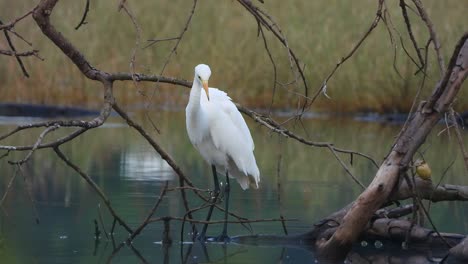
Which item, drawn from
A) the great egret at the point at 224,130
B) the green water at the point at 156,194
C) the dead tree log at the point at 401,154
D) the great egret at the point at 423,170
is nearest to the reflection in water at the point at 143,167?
the green water at the point at 156,194

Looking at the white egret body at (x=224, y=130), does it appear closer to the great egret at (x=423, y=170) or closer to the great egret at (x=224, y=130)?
the great egret at (x=224, y=130)

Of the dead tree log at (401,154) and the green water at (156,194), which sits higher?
the dead tree log at (401,154)

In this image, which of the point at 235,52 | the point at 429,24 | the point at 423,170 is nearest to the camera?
the point at 429,24

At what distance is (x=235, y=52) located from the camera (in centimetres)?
1521

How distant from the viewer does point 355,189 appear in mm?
8188

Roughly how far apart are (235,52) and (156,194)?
308 inches

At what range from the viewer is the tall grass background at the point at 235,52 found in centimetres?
1459

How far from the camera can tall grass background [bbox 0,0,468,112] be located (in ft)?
47.9

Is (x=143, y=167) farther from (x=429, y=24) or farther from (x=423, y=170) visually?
(x=429, y=24)

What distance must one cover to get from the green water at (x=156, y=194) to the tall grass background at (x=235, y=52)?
182 cm

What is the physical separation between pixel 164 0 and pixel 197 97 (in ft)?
29.9

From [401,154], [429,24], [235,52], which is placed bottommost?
[401,154]

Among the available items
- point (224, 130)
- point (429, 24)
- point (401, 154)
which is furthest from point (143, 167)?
point (429, 24)

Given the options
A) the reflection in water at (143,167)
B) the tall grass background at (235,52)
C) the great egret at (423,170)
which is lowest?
the reflection in water at (143,167)
